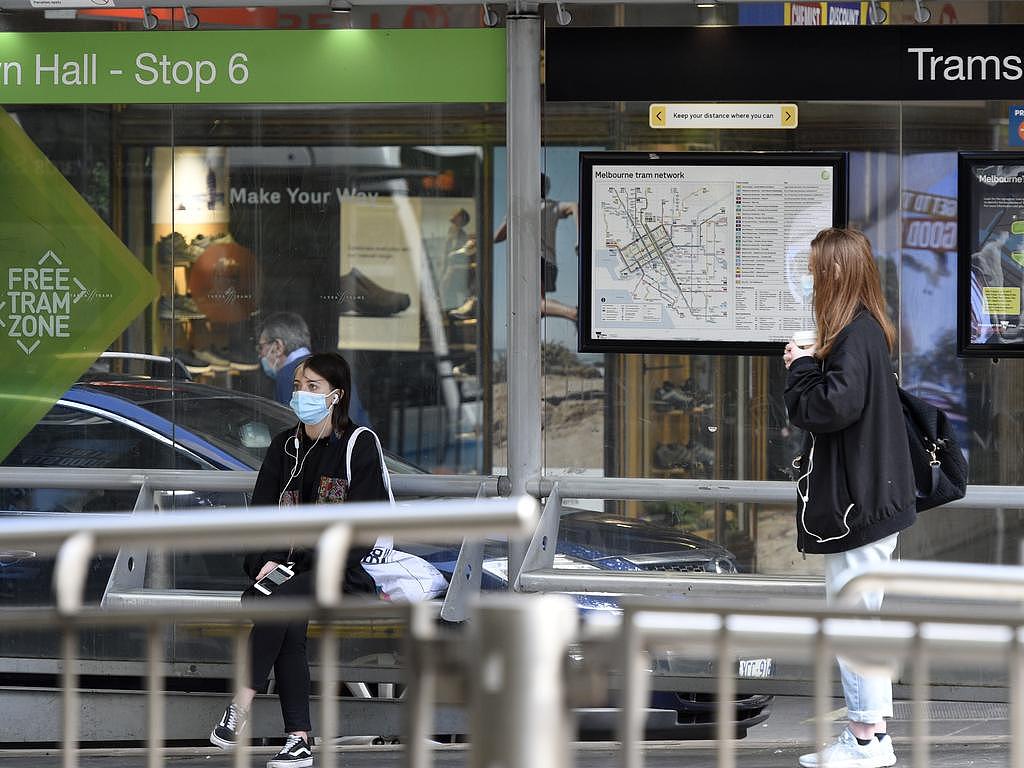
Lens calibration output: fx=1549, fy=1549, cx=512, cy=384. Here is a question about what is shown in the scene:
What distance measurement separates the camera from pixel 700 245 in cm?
654

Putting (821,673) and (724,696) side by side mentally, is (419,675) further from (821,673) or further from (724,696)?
(821,673)

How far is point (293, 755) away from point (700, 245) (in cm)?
268

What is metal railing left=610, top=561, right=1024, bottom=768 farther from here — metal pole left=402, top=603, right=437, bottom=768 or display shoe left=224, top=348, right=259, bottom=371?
display shoe left=224, top=348, right=259, bottom=371

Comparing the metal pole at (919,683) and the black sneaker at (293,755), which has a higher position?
the metal pole at (919,683)

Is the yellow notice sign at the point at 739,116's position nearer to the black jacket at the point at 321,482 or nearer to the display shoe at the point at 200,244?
the black jacket at the point at 321,482

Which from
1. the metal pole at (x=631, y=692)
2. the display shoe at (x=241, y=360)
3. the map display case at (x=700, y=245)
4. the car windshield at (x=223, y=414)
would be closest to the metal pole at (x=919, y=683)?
the metal pole at (x=631, y=692)

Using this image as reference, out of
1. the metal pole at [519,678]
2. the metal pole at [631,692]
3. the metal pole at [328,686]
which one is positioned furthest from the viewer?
the metal pole at [328,686]

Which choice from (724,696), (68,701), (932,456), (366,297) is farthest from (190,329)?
(724,696)

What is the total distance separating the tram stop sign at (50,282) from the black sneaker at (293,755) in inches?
89.3

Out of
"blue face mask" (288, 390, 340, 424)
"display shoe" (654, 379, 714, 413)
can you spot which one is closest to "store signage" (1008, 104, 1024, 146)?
"display shoe" (654, 379, 714, 413)

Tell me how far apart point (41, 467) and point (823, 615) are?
5.08 metres

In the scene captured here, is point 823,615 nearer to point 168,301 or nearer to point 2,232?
point 168,301

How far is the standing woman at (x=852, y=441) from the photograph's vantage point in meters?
4.91

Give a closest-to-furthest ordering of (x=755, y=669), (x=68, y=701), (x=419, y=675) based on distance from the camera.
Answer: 1. (x=419, y=675)
2. (x=68, y=701)
3. (x=755, y=669)
